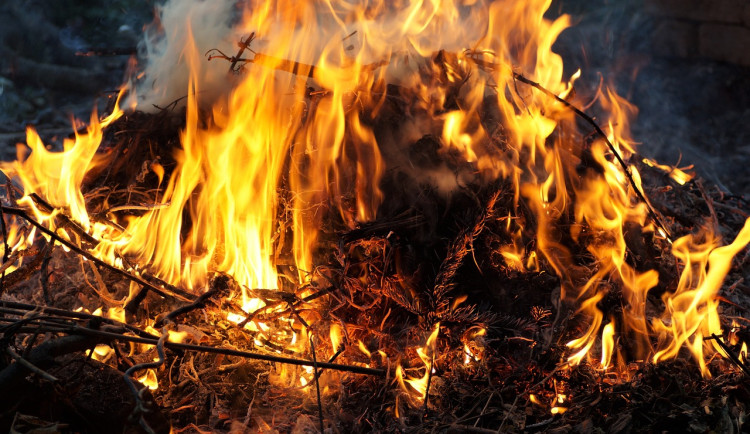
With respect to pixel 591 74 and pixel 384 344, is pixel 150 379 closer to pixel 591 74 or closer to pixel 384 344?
pixel 384 344

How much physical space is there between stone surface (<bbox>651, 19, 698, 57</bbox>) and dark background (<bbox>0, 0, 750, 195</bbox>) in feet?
0.20

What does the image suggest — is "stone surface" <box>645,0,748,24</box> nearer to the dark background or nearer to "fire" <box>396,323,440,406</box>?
the dark background

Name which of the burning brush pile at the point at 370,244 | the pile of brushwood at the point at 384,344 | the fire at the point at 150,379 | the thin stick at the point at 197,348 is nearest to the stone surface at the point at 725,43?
the burning brush pile at the point at 370,244

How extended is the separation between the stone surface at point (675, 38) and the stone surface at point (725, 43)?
117mm

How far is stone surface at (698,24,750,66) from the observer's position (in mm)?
7895

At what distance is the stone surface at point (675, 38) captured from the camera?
8.39 meters

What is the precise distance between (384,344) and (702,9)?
7.67 meters

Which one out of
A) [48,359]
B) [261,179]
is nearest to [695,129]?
[261,179]

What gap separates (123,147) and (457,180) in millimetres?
2460

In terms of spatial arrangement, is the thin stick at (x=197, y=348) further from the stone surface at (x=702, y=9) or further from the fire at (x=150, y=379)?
the stone surface at (x=702, y=9)

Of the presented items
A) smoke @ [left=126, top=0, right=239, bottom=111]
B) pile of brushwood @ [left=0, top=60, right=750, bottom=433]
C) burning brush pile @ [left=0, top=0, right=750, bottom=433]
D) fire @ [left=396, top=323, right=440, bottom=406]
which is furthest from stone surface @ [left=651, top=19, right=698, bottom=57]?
fire @ [left=396, top=323, right=440, bottom=406]

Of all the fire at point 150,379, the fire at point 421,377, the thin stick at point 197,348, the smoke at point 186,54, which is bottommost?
the fire at point 421,377

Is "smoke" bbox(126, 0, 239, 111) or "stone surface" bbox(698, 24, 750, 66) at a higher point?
"smoke" bbox(126, 0, 239, 111)

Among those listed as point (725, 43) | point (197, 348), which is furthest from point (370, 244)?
→ point (725, 43)
